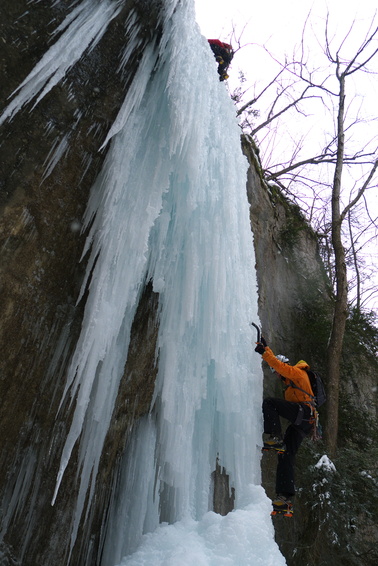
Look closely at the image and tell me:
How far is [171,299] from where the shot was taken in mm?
3295

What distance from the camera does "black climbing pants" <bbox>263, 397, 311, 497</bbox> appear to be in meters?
3.86

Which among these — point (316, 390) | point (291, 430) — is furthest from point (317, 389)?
point (291, 430)

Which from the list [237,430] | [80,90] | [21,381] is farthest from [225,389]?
[80,90]

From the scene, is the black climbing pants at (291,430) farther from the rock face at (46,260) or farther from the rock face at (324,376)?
the rock face at (46,260)

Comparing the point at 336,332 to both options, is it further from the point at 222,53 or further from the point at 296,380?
the point at 222,53

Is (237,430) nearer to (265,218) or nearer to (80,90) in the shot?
(80,90)

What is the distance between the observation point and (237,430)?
3354mm

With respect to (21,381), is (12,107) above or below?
above

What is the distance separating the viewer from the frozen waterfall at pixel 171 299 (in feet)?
9.30

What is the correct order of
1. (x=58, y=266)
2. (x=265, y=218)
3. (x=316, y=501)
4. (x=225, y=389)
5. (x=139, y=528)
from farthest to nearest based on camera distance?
(x=265, y=218) < (x=316, y=501) < (x=225, y=389) < (x=139, y=528) < (x=58, y=266)

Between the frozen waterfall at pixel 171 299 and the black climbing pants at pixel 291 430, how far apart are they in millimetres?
634

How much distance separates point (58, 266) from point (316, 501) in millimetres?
4380

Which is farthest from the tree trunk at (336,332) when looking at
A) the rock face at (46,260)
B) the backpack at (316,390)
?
the rock face at (46,260)

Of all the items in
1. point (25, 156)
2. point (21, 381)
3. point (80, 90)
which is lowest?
point (21, 381)
